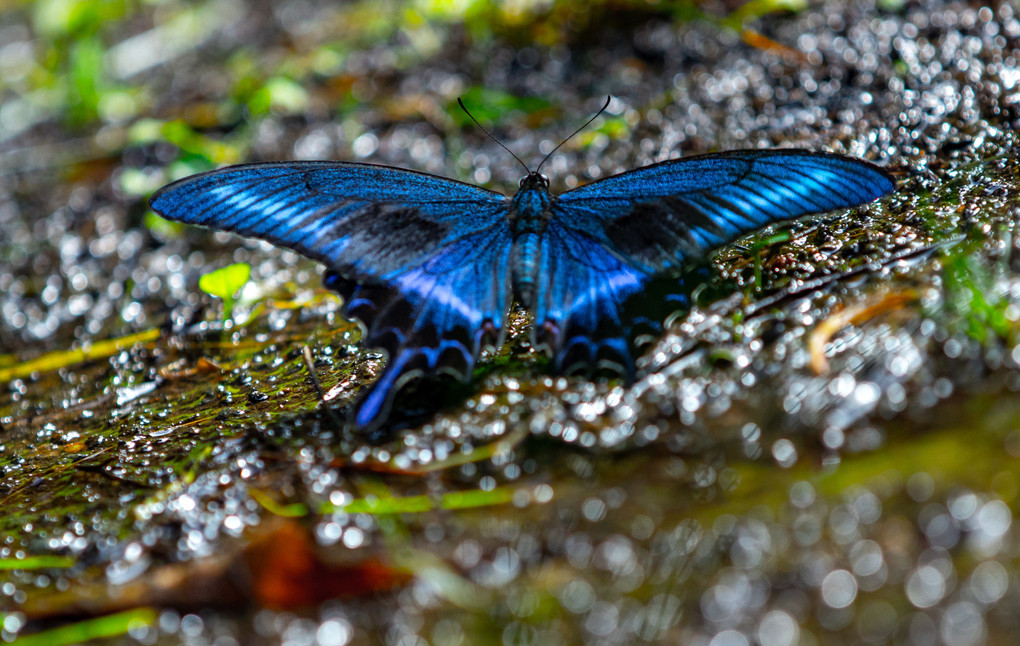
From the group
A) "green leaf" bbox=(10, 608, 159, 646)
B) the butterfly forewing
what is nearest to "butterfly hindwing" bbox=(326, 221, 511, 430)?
the butterfly forewing

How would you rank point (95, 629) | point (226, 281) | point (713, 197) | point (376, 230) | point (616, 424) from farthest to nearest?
point (226, 281) → point (376, 230) → point (713, 197) → point (616, 424) → point (95, 629)

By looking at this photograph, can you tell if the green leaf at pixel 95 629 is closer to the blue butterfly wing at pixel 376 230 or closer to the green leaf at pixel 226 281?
the blue butterfly wing at pixel 376 230

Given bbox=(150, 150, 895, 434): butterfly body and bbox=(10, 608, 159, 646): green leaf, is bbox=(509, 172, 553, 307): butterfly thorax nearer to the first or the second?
bbox=(150, 150, 895, 434): butterfly body

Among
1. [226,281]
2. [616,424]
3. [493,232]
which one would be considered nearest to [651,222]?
[493,232]

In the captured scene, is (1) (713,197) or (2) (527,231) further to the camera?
(2) (527,231)

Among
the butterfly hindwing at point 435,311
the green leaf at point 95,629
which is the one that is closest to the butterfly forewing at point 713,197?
the butterfly hindwing at point 435,311

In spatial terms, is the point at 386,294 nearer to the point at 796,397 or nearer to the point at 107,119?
the point at 796,397

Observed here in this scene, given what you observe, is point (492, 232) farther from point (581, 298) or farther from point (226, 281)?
point (226, 281)

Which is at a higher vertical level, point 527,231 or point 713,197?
point 713,197
